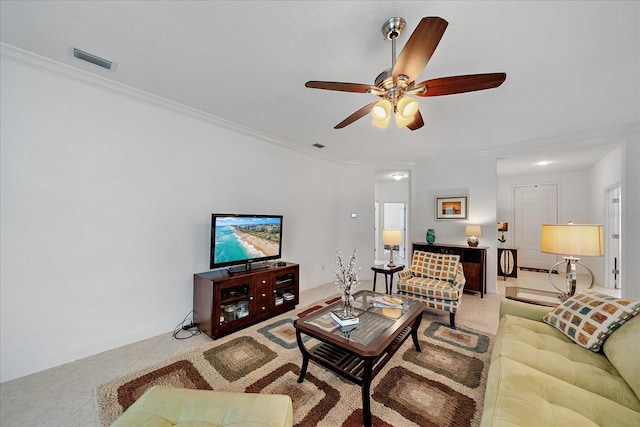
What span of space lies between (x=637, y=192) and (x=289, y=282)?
15.6ft

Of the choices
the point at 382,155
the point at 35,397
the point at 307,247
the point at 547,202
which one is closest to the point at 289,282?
the point at 307,247

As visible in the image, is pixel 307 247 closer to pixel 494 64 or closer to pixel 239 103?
pixel 239 103

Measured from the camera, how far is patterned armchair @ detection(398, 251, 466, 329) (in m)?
2.84

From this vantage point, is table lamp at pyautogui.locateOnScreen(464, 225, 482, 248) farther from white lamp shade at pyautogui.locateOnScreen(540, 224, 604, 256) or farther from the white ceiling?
white lamp shade at pyautogui.locateOnScreen(540, 224, 604, 256)

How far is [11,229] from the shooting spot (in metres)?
1.91

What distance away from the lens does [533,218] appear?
603 cm

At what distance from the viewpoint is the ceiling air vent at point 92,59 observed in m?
1.92

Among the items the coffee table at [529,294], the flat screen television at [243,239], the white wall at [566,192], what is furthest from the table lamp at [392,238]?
the white wall at [566,192]

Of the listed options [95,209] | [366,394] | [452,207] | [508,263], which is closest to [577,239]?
[366,394]

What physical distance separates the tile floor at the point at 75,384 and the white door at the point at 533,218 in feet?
14.5

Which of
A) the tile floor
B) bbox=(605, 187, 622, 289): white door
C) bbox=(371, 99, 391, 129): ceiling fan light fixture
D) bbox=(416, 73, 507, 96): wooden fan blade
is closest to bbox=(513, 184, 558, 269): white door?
bbox=(605, 187, 622, 289): white door

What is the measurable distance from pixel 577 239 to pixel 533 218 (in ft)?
16.8

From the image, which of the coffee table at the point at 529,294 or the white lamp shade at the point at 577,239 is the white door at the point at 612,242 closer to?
the coffee table at the point at 529,294

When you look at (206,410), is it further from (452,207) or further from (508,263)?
(508,263)
